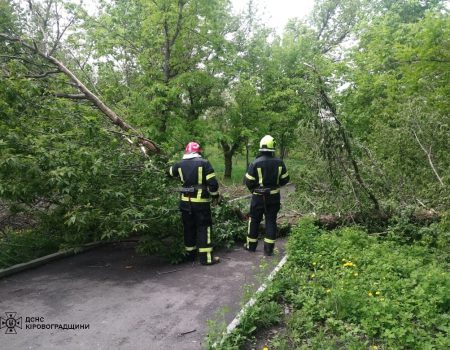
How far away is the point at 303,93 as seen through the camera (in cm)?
546

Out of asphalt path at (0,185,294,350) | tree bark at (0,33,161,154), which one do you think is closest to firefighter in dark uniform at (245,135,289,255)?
asphalt path at (0,185,294,350)

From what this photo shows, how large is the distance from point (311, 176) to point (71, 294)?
495 cm

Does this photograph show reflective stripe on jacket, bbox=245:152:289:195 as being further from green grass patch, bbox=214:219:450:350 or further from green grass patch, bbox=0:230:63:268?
green grass patch, bbox=0:230:63:268

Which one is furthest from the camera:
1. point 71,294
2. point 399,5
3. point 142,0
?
point 399,5

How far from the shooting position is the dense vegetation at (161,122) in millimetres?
5059

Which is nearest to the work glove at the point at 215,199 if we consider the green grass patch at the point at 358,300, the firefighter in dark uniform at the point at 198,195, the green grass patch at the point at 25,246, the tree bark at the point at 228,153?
the firefighter in dark uniform at the point at 198,195

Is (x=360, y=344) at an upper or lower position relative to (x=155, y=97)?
lower

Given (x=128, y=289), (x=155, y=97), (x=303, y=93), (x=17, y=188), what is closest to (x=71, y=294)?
(x=128, y=289)

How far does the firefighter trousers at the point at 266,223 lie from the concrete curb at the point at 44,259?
2.66m

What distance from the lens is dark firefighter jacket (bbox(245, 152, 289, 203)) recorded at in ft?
19.2

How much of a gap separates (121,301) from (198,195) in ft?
6.25

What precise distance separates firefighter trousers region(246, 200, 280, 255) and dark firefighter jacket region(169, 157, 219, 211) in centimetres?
92

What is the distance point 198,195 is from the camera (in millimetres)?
5430

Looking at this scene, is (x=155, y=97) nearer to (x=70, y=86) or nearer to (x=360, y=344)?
(x=70, y=86)
